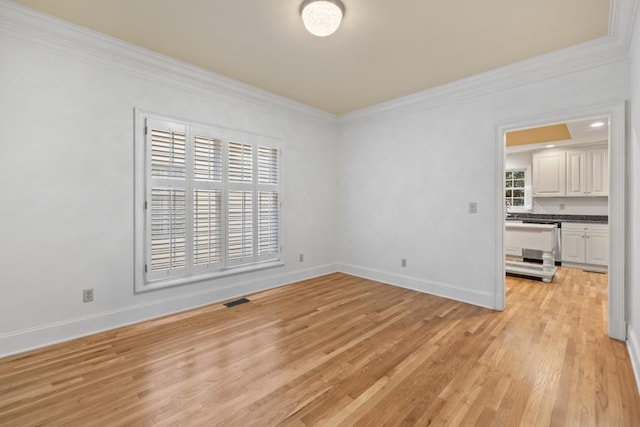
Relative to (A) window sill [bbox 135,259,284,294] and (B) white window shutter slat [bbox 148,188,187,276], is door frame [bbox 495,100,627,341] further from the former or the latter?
(B) white window shutter slat [bbox 148,188,187,276]

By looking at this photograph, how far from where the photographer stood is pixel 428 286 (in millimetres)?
3971

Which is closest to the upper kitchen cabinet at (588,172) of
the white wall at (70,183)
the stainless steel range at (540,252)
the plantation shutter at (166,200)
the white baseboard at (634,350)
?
the stainless steel range at (540,252)

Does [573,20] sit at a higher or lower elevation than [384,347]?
higher

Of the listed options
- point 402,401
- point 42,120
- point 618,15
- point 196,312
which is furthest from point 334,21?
point 196,312

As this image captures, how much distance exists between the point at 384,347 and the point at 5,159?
3.51 metres

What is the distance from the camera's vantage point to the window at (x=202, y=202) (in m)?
3.03

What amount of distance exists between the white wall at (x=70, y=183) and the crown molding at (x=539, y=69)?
291cm

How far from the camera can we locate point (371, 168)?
4691mm

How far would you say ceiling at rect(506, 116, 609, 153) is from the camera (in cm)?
466

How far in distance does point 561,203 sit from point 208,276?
7.30m

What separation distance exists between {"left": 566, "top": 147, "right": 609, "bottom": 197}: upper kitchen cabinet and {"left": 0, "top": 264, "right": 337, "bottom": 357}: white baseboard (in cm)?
647

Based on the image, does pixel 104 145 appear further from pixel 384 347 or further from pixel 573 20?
pixel 573 20

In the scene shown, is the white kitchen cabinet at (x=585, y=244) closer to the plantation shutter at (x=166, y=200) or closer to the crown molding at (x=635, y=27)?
the crown molding at (x=635, y=27)

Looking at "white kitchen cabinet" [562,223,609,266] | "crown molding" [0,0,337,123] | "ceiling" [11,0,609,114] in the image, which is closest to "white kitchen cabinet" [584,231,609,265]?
"white kitchen cabinet" [562,223,609,266]
